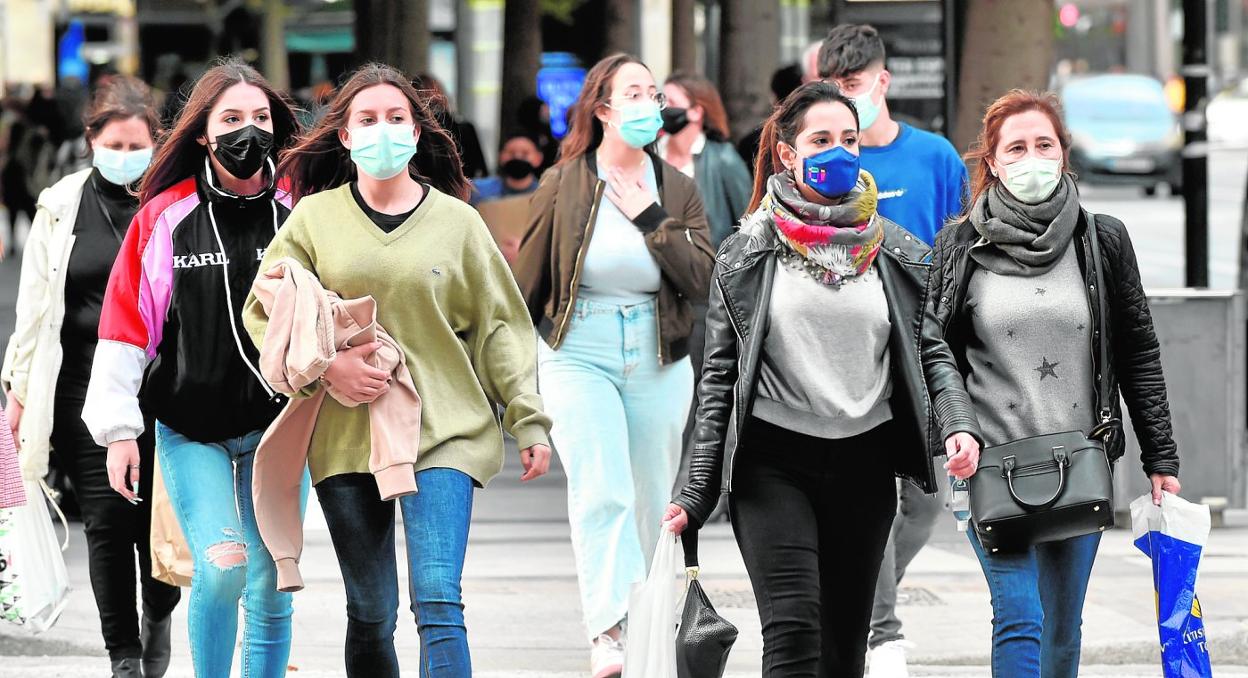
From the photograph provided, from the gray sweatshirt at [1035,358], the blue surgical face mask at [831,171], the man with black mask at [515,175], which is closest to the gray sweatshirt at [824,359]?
the blue surgical face mask at [831,171]

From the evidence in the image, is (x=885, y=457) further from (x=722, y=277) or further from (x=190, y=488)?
(x=190, y=488)

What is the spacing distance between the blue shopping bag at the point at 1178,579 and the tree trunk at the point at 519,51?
13.8m

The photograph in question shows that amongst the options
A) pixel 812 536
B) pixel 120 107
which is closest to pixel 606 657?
pixel 812 536

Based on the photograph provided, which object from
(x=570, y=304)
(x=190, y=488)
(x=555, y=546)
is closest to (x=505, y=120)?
(x=555, y=546)

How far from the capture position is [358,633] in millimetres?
5039

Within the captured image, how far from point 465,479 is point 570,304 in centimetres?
155

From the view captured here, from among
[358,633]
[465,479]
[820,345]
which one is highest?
[820,345]

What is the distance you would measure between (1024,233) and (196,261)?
6.78 ft

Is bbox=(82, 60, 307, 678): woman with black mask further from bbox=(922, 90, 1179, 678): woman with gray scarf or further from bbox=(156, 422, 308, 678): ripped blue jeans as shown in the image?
bbox=(922, 90, 1179, 678): woman with gray scarf

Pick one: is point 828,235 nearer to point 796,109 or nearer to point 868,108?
point 796,109

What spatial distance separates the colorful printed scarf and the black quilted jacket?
1.00 ft

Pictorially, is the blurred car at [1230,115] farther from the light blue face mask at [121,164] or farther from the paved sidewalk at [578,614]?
the light blue face mask at [121,164]

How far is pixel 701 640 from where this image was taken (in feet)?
15.6

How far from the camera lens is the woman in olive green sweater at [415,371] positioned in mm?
4973
